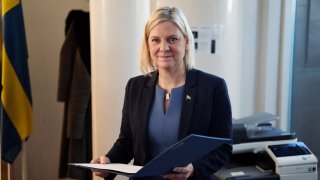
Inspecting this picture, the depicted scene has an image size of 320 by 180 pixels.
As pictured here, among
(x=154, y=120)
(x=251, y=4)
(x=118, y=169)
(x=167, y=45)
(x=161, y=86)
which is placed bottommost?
(x=118, y=169)

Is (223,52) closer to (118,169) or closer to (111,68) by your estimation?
(111,68)

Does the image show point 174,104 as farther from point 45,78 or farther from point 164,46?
point 45,78

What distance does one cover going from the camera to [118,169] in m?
1.22

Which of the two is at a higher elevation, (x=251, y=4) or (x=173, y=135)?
(x=251, y=4)

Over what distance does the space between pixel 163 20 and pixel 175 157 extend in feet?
1.74

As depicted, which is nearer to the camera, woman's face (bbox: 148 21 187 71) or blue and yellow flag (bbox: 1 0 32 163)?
woman's face (bbox: 148 21 187 71)

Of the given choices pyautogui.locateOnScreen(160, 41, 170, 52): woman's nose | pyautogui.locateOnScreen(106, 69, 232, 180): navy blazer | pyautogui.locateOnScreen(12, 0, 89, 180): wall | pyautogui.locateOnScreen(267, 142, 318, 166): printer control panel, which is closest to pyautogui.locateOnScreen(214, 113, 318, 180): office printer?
pyautogui.locateOnScreen(267, 142, 318, 166): printer control panel

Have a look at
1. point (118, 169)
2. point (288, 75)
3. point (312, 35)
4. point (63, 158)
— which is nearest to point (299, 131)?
point (288, 75)

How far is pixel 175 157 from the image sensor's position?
1160mm

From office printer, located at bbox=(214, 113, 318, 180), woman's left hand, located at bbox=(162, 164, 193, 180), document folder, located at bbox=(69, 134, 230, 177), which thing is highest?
document folder, located at bbox=(69, 134, 230, 177)

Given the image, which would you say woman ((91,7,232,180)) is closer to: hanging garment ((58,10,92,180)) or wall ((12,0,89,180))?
→ hanging garment ((58,10,92,180))

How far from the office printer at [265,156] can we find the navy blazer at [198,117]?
0.59 m

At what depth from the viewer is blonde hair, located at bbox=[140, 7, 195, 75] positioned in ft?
4.70

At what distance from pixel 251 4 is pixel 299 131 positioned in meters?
1.02
